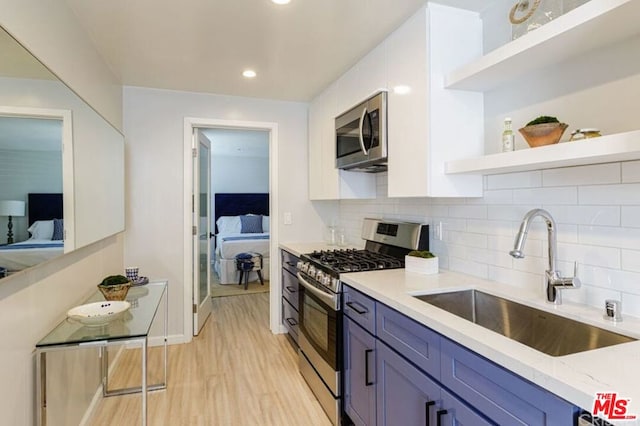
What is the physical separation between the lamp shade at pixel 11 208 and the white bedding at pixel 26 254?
112 millimetres

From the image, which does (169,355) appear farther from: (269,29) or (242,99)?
(269,29)

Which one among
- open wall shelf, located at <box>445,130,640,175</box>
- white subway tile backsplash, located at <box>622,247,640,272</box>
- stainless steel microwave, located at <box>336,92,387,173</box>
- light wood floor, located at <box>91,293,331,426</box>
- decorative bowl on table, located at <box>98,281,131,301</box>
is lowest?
light wood floor, located at <box>91,293,331,426</box>

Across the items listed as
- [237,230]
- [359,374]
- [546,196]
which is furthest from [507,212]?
[237,230]

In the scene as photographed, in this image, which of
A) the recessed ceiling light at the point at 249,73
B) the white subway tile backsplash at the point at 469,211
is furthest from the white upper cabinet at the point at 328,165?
the white subway tile backsplash at the point at 469,211

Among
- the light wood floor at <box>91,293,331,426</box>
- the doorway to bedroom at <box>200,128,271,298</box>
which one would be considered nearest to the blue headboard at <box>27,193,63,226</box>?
the light wood floor at <box>91,293,331,426</box>

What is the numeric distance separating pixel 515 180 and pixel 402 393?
1130 mm

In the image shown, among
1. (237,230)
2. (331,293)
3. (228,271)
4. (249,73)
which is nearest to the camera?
(331,293)

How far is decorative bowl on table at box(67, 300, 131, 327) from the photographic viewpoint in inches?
67.7

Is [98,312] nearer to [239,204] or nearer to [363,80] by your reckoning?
[363,80]

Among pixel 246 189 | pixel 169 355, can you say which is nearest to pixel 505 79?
pixel 169 355

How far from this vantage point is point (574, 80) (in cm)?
147

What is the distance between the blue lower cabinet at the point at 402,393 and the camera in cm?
130

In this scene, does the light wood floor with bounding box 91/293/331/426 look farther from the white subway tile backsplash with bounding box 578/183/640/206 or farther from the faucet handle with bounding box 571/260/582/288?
the white subway tile backsplash with bounding box 578/183/640/206

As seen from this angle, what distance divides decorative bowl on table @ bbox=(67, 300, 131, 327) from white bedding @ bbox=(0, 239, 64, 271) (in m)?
0.33
